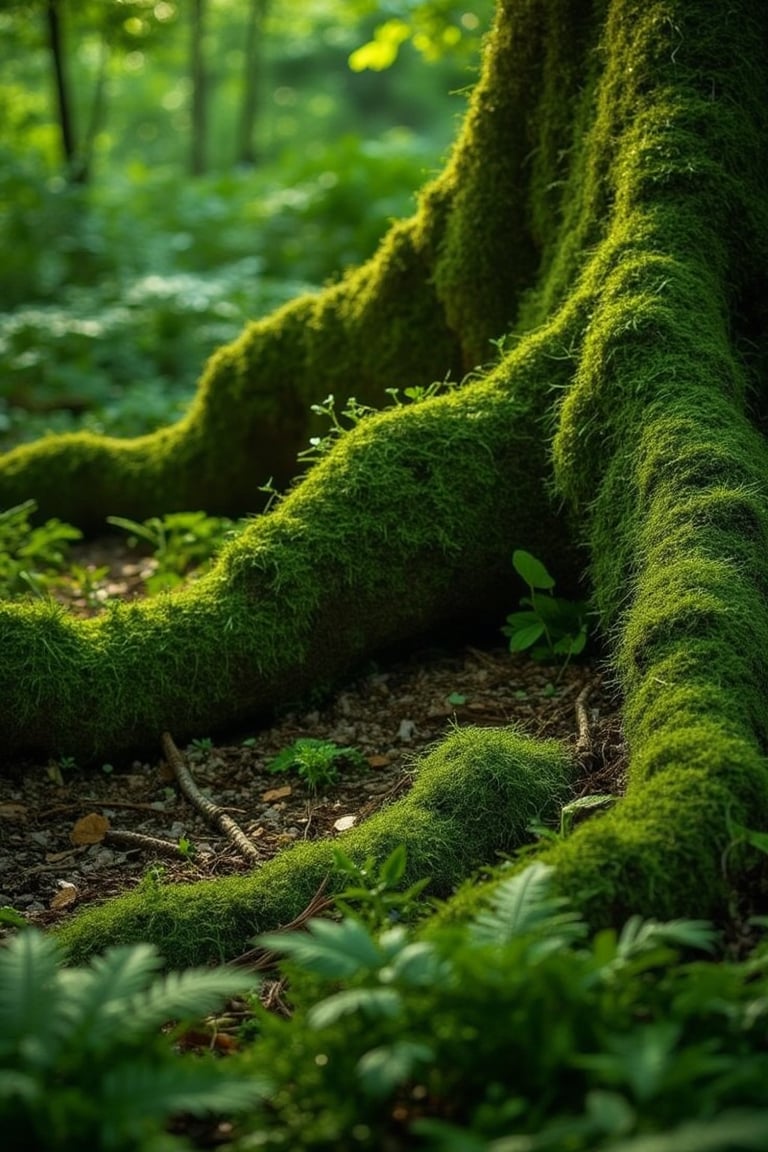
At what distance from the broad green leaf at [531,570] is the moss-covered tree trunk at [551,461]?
24cm

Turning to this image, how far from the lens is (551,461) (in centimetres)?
417

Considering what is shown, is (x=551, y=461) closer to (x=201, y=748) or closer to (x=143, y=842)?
(x=201, y=748)

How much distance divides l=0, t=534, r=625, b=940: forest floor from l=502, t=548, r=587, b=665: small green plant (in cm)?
10

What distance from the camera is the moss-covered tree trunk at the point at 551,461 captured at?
3232mm

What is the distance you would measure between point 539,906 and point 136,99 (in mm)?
25438

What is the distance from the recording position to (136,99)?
24219 millimetres

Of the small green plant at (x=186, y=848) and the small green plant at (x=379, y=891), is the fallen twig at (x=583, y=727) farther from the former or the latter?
the small green plant at (x=186, y=848)

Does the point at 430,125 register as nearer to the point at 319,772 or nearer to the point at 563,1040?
the point at 319,772

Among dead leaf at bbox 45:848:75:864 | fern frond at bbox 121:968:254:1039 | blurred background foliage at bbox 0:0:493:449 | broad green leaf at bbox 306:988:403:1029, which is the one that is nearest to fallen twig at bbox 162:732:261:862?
dead leaf at bbox 45:848:75:864

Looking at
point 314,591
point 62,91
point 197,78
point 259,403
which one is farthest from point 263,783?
point 197,78

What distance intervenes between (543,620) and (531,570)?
0.26 m

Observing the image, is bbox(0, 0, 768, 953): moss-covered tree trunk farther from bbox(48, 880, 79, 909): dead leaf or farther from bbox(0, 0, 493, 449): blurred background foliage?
bbox(0, 0, 493, 449): blurred background foliage

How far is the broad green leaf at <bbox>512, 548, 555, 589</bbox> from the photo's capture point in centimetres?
408

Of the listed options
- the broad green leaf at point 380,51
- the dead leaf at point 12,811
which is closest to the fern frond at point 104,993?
the dead leaf at point 12,811
